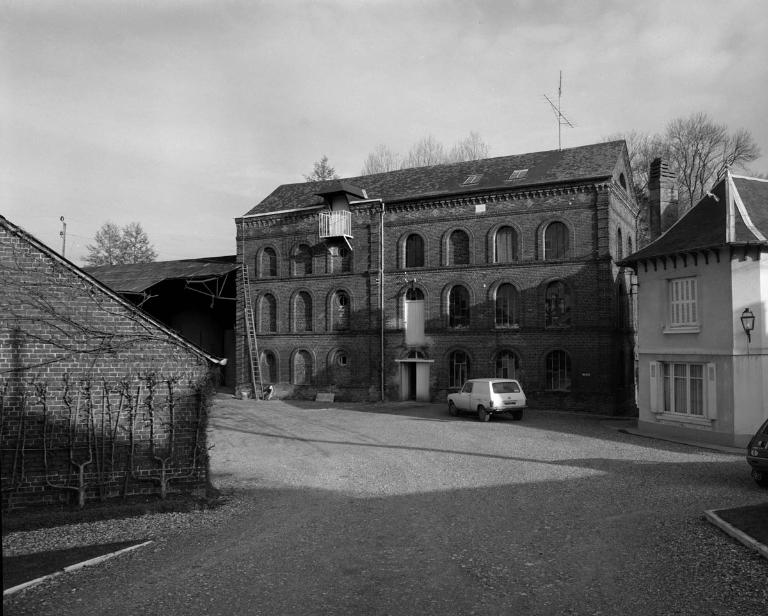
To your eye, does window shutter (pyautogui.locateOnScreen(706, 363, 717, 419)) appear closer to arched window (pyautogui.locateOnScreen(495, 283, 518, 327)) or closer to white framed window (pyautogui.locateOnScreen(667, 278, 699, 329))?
white framed window (pyautogui.locateOnScreen(667, 278, 699, 329))

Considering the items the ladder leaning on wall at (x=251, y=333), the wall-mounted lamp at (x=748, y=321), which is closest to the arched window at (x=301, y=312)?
the ladder leaning on wall at (x=251, y=333)

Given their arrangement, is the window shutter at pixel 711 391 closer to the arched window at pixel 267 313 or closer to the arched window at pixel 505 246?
the arched window at pixel 505 246

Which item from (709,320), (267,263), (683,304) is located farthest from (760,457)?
(267,263)

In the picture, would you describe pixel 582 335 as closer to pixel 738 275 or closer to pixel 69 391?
pixel 738 275

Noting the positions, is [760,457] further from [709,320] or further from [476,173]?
[476,173]

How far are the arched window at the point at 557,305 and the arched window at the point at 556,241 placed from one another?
4.00 ft

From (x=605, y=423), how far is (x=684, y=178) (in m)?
24.0

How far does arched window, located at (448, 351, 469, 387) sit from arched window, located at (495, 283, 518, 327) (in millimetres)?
2333

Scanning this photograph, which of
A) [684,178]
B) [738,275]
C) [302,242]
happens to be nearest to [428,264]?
[302,242]

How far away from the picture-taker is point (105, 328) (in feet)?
34.6

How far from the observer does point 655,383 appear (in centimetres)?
2012

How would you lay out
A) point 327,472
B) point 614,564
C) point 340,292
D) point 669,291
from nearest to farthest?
point 614,564 → point 327,472 → point 669,291 → point 340,292

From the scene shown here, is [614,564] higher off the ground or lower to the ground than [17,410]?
lower

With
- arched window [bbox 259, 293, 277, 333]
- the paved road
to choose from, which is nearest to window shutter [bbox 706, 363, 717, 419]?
the paved road
